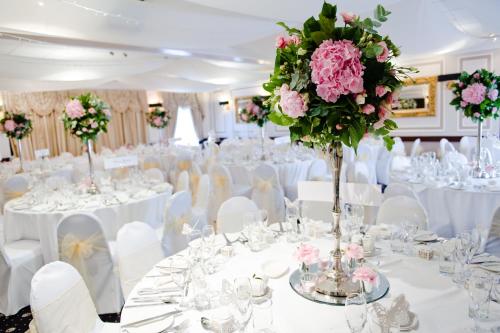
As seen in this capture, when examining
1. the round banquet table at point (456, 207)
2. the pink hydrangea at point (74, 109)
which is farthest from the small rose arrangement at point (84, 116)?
the round banquet table at point (456, 207)

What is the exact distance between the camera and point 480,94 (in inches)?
148

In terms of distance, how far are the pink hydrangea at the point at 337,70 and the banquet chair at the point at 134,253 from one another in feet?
5.25

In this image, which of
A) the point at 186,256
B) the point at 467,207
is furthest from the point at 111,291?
the point at 467,207

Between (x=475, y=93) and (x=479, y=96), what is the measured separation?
0.06 meters

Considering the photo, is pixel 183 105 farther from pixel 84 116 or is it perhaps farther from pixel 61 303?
pixel 61 303

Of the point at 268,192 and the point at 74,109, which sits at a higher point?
the point at 74,109

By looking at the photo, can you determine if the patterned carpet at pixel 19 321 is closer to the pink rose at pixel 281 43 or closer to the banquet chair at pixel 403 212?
the banquet chair at pixel 403 212

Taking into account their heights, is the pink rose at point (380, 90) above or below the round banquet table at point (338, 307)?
above

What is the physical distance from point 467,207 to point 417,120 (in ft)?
20.6

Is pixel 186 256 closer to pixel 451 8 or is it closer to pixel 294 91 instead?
pixel 294 91

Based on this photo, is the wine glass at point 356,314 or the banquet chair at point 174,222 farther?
the banquet chair at point 174,222

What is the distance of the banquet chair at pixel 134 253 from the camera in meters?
2.13

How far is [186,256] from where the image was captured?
1.99m

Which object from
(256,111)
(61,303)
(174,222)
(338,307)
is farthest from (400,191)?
(256,111)
